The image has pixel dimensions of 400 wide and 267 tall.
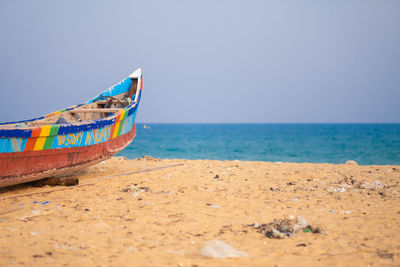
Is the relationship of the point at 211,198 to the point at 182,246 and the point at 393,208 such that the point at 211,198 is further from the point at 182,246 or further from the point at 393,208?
the point at 393,208

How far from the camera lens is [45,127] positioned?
5375 mm

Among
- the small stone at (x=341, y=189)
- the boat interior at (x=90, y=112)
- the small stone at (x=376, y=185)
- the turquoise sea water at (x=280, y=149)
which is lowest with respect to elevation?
the turquoise sea water at (x=280, y=149)

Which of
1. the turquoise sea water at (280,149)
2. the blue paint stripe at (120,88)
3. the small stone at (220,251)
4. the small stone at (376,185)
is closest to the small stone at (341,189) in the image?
the small stone at (376,185)

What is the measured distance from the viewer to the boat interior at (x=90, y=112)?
7.20 meters

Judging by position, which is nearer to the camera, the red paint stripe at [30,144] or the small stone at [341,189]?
the red paint stripe at [30,144]

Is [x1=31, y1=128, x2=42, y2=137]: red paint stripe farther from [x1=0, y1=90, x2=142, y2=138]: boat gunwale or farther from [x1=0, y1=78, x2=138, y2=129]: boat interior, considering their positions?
[x1=0, y1=78, x2=138, y2=129]: boat interior

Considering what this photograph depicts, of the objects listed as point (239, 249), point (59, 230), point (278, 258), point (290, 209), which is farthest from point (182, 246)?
point (290, 209)

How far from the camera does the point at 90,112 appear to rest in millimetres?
8695

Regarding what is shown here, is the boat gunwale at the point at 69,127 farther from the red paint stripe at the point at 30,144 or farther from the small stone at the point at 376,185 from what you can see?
the small stone at the point at 376,185

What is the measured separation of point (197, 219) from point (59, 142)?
2.98 m

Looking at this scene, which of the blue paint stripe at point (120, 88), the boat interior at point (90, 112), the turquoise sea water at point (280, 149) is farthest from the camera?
the turquoise sea water at point (280, 149)

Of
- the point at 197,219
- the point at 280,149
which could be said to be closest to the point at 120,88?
the point at 197,219

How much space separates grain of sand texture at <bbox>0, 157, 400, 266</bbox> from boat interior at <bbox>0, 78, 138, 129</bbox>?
1.58 m

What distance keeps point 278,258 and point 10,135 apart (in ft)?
13.4
